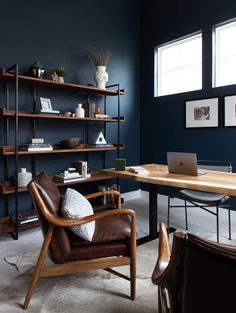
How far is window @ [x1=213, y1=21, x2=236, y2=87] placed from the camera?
11.6 feet

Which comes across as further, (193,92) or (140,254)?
(193,92)

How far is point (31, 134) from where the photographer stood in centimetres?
338

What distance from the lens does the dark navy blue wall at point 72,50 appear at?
324 centimetres

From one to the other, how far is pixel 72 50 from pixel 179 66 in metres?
1.71

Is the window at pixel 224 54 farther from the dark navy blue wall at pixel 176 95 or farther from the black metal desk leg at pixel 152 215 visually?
the black metal desk leg at pixel 152 215

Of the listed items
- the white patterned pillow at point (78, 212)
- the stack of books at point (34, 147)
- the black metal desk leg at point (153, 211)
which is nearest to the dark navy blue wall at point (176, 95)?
the black metal desk leg at point (153, 211)

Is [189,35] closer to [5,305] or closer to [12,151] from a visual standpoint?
[12,151]

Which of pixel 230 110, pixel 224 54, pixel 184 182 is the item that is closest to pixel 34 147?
pixel 184 182

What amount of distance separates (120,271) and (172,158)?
1096mm

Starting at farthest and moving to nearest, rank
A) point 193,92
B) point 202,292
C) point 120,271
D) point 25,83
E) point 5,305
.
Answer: point 193,92
point 25,83
point 120,271
point 5,305
point 202,292

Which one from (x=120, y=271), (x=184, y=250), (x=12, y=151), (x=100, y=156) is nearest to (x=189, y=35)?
(x=100, y=156)

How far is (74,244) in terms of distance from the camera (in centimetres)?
176

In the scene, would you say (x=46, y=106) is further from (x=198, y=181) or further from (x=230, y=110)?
(x=230, y=110)

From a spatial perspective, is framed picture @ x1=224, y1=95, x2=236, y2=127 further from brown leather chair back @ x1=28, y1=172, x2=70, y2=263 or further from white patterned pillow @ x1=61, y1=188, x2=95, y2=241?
brown leather chair back @ x1=28, y1=172, x2=70, y2=263
